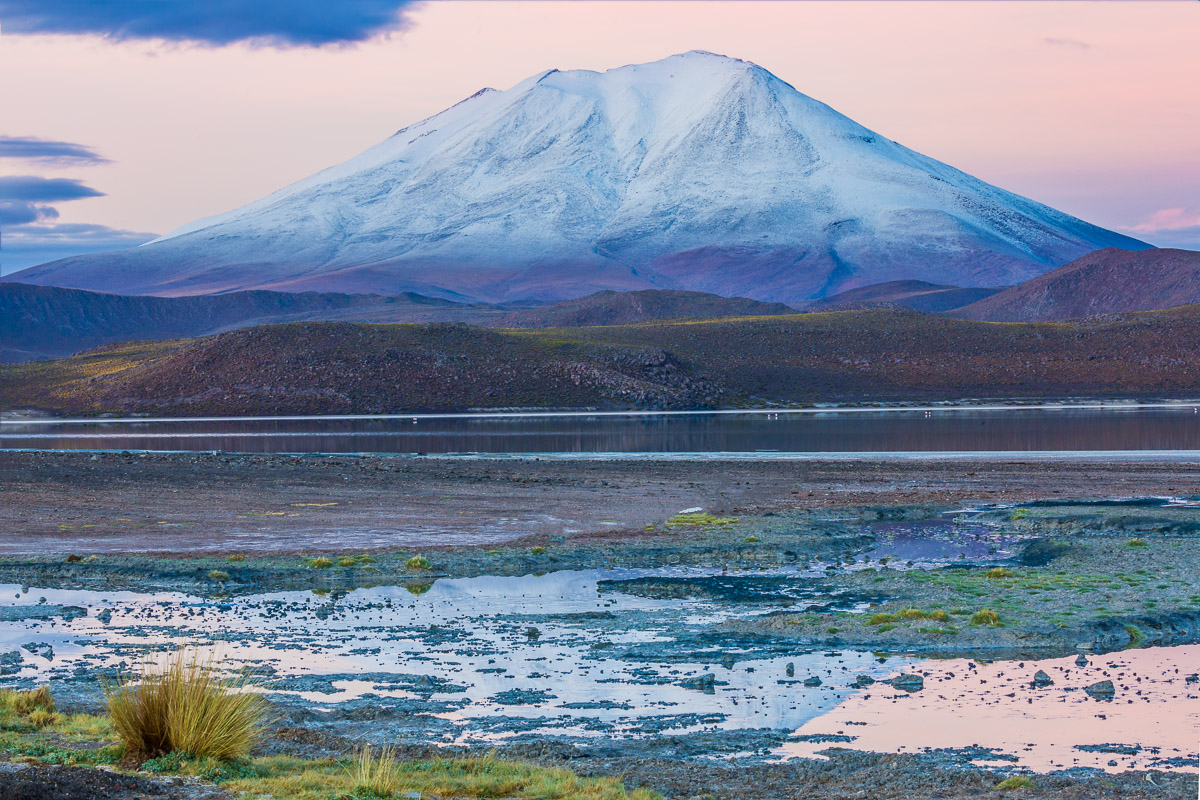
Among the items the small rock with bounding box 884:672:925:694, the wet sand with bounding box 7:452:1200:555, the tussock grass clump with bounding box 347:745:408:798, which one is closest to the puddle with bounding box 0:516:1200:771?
the small rock with bounding box 884:672:925:694

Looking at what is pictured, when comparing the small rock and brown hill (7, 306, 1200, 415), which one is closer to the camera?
the small rock

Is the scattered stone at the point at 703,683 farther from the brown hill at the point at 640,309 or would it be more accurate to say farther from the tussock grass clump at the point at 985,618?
the brown hill at the point at 640,309

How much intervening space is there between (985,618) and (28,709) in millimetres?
12331

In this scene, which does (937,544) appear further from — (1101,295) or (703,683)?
(1101,295)

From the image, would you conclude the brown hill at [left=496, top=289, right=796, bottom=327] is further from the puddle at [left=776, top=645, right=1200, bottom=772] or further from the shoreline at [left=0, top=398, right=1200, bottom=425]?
the puddle at [left=776, top=645, right=1200, bottom=772]

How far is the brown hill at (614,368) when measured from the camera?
93500 millimetres

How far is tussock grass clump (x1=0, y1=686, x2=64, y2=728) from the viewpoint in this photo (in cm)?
1159

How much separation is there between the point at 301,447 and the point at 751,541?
113ft

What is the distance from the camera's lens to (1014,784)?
1070 centimetres

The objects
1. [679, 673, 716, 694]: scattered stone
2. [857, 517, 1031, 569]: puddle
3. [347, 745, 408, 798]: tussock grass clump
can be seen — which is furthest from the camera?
[857, 517, 1031, 569]: puddle

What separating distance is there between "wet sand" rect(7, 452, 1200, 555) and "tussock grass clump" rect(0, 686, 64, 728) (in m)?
12.6

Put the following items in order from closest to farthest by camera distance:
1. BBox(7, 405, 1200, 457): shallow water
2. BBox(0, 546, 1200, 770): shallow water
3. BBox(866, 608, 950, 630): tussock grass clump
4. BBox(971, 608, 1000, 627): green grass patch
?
BBox(0, 546, 1200, 770): shallow water
BBox(971, 608, 1000, 627): green grass patch
BBox(866, 608, 950, 630): tussock grass clump
BBox(7, 405, 1200, 457): shallow water

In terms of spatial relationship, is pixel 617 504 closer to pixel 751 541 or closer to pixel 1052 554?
pixel 751 541

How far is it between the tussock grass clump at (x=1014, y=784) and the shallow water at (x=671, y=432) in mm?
37857
